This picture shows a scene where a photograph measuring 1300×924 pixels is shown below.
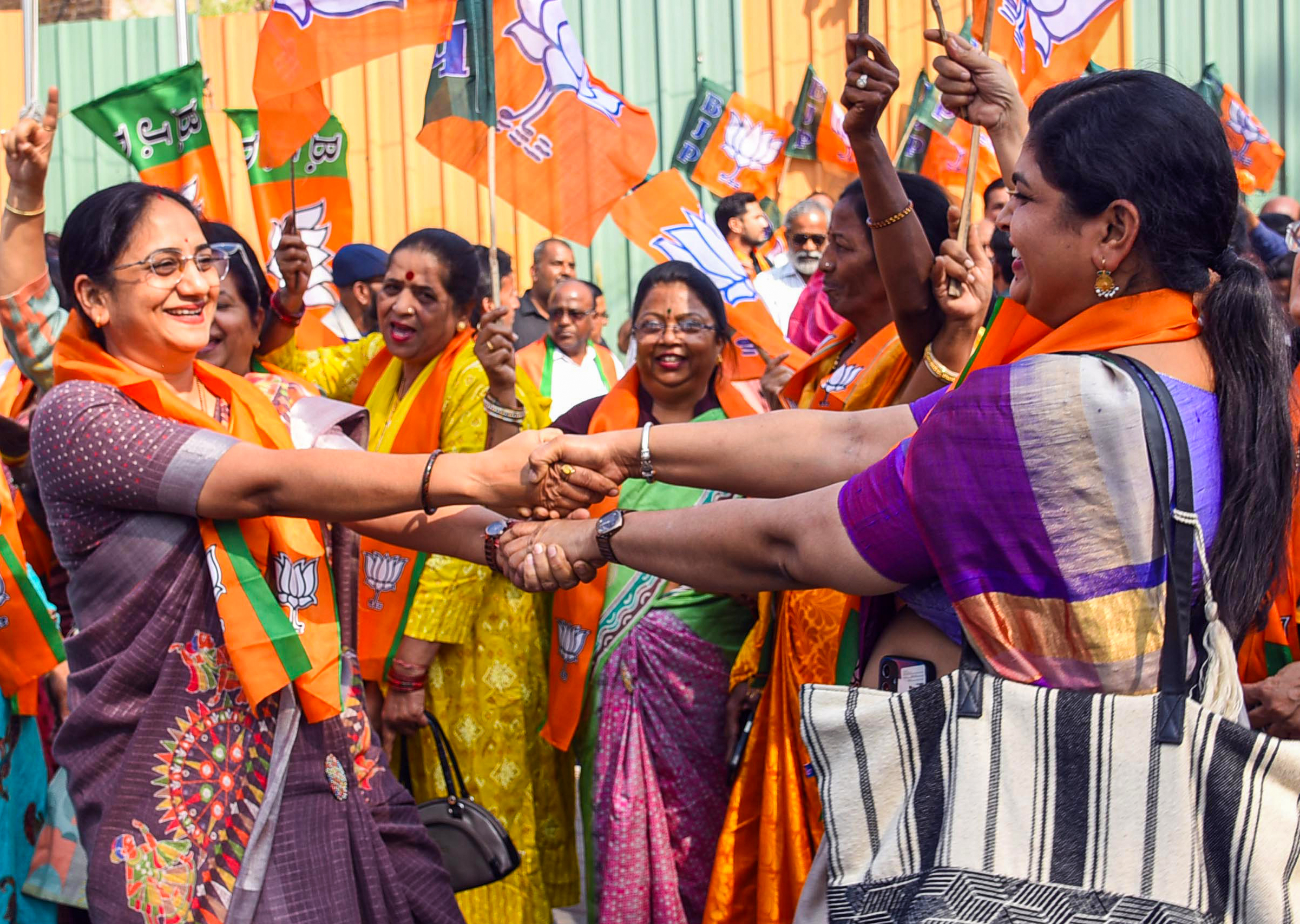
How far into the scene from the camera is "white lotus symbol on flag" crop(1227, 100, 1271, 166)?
713 cm

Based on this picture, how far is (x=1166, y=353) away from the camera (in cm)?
173

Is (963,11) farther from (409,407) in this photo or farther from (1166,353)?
(1166,353)

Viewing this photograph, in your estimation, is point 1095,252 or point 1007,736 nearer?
point 1007,736

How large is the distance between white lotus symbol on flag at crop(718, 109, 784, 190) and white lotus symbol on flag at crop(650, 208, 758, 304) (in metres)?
3.50

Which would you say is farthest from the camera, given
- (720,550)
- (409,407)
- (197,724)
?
(409,407)

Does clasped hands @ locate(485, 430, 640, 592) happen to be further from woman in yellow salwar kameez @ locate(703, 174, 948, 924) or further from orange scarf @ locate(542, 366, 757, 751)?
orange scarf @ locate(542, 366, 757, 751)

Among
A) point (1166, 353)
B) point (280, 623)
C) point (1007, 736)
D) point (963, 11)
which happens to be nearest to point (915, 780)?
point (1007, 736)

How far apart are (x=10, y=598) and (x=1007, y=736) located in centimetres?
260

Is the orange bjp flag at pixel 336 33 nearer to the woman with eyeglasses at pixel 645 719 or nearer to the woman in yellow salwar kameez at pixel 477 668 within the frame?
the woman in yellow salwar kameez at pixel 477 668

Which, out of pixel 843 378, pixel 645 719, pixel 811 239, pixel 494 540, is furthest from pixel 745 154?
pixel 494 540

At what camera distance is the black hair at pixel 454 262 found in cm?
442

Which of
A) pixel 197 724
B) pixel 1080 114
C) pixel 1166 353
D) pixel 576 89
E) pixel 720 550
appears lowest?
pixel 197 724

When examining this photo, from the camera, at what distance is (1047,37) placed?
3504 millimetres

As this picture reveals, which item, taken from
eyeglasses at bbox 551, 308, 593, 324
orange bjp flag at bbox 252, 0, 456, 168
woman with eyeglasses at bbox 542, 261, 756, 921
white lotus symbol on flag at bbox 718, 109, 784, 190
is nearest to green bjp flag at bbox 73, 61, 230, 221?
orange bjp flag at bbox 252, 0, 456, 168
